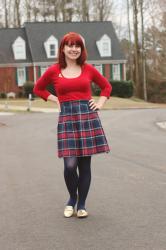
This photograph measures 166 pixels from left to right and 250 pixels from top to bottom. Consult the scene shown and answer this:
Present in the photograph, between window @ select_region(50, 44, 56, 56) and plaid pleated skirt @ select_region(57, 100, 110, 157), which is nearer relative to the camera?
plaid pleated skirt @ select_region(57, 100, 110, 157)

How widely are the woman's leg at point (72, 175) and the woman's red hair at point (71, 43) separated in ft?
3.07

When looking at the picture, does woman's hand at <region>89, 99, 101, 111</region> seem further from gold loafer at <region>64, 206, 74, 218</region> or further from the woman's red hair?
gold loafer at <region>64, 206, 74, 218</region>

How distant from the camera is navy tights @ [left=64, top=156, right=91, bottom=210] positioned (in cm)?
546

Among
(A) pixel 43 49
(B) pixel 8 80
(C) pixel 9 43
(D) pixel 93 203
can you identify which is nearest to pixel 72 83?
(D) pixel 93 203

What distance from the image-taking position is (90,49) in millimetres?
53375

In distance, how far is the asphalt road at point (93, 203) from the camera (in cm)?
472

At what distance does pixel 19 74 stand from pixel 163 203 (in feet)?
154

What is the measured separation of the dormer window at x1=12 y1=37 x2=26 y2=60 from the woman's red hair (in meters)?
47.1

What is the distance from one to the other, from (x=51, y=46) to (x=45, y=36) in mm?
1238

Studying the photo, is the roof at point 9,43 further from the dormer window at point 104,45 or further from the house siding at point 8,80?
the dormer window at point 104,45

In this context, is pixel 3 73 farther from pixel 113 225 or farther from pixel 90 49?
pixel 113 225

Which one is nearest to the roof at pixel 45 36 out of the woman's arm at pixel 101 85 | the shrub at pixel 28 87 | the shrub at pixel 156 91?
the shrub at pixel 28 87

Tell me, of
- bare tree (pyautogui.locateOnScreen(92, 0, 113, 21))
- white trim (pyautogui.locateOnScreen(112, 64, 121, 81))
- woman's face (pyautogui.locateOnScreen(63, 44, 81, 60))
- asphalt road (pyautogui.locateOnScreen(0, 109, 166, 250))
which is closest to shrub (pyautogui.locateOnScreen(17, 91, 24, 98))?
white trim (pyautogui.locateOnScreen(112, 64, 121, 81))

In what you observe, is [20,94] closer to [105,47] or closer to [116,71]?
[105,47]
